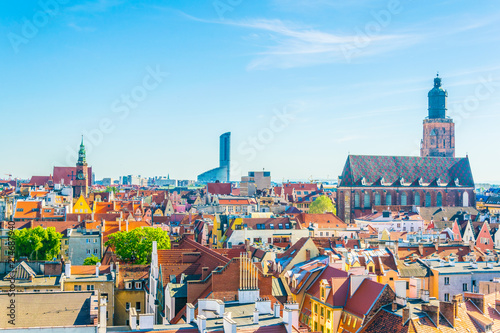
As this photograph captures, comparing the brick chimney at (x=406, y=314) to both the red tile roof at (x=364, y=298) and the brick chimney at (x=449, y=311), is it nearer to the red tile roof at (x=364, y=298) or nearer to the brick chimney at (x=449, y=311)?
the brick chimney at (x=449, y=311)

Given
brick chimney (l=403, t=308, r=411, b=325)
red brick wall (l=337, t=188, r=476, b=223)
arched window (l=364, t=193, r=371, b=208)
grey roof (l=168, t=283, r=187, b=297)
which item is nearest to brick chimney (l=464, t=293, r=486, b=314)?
brick chimney (l=403, t=308, r=411, b=325)

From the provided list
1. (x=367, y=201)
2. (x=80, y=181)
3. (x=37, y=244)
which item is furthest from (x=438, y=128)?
(x=37, y=244)

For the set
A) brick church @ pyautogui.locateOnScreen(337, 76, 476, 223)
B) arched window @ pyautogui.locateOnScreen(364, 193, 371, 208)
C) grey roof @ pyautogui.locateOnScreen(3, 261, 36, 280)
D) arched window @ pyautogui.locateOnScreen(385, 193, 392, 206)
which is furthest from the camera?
arched window @ pyautogui.locateOnScreen(385, 193, 392, 206)

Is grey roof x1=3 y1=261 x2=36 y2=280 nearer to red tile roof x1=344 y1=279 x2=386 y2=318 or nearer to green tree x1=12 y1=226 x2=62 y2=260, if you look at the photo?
red tile roof x1=344 y1=279 x2=386 y2=318

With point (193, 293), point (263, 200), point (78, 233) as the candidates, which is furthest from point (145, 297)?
point (263, 200)

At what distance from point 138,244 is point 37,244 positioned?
15.2 m

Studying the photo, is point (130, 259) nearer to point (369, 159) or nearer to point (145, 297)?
point (145, 297)

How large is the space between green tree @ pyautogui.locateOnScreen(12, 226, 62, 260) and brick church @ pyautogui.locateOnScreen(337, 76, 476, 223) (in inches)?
2731

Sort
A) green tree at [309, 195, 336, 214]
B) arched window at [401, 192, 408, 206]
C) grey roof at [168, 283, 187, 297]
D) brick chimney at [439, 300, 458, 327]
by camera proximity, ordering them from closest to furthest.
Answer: brick chimney at [439, 300, 458, 327] → grey roof at [168, 283, 187, 297] → green tree at [309, 195, 336, 214] → arched window at [401, 192, 408, 206]

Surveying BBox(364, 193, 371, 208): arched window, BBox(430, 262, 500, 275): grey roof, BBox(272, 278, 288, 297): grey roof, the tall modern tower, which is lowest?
BBox(272, 278, 288, 297): grey roof

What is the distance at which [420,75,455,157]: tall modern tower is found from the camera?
160 meters

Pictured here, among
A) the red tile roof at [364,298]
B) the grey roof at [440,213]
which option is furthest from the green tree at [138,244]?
the grey roof at [440,213]

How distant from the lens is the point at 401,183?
132125 mm

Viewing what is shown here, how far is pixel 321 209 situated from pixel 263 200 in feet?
78.8
